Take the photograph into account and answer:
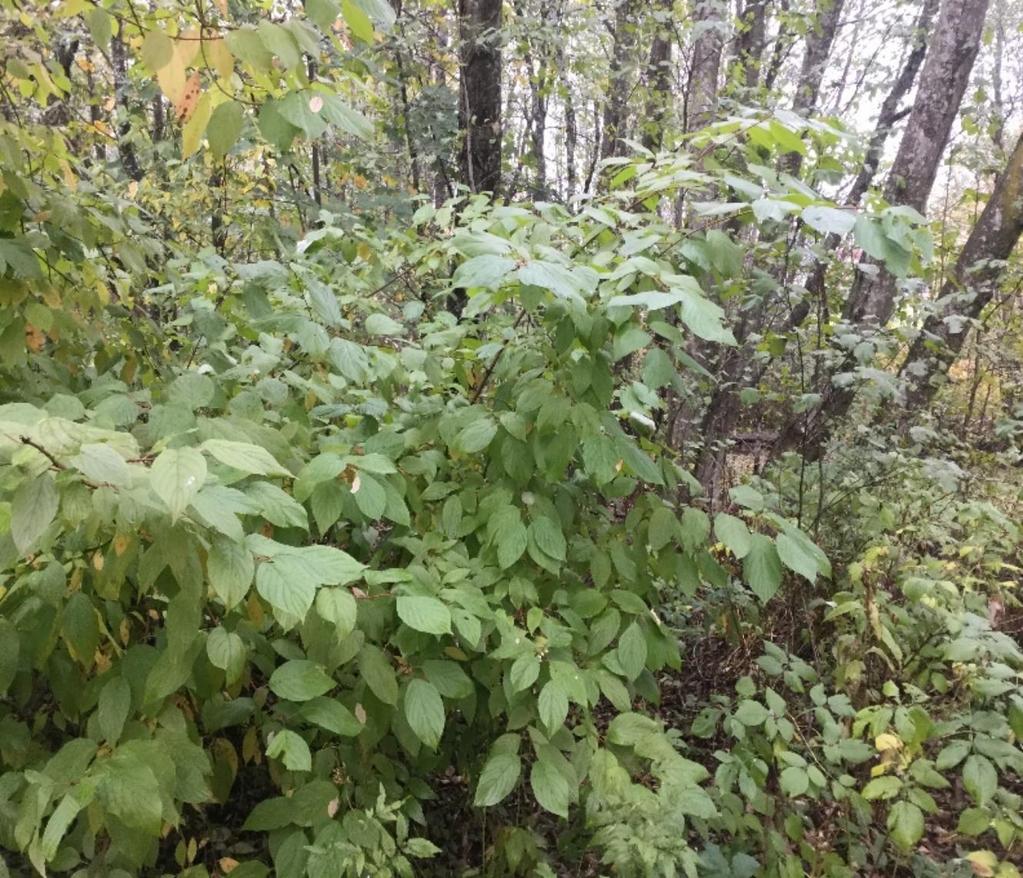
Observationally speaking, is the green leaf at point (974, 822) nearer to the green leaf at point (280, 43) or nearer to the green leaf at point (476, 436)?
the green leaf at point (476, 436)

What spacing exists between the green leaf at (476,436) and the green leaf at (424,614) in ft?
1.72

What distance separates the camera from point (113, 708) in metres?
1.34

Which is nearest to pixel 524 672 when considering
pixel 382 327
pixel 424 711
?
pixel 424 711

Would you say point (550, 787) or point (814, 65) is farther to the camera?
point (814, 65)

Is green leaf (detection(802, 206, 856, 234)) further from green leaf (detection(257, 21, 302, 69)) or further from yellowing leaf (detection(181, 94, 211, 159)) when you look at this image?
yellowing leaf (detection(181, 94, 211, 159))

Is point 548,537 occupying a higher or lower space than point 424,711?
higher

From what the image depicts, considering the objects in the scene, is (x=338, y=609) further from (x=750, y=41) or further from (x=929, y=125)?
(x=750, y=41)

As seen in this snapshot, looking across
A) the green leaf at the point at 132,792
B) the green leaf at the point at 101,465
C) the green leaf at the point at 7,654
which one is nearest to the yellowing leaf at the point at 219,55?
the green leaf at the point at 101,465

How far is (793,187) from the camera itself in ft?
5.78

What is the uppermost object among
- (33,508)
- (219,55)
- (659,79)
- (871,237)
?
(219,55)

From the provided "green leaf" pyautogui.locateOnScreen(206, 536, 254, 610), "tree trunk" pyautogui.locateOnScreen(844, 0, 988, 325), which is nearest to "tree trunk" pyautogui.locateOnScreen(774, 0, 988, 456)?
"tree trunk" pyautogui.locateOnScreen(844, 0, 988, 325)

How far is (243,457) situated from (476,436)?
904 millimetres

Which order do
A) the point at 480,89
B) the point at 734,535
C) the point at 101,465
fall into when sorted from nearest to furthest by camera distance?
the point at 101,465 < the point at 734,535 < the point at 480,89

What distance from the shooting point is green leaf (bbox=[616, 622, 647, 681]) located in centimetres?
183
